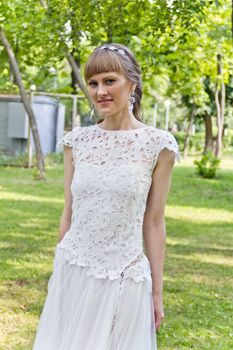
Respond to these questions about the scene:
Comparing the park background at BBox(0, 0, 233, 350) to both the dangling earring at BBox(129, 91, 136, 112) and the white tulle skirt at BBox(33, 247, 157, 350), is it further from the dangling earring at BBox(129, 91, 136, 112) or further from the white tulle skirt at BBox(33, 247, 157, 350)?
the white tulle skirt at BBox(33, 247, 157, 350)

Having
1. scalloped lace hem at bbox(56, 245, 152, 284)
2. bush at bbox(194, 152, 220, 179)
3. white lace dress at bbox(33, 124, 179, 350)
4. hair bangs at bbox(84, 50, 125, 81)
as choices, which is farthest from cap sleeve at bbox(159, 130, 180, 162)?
bush at bbox(194, 152, 220, 179)

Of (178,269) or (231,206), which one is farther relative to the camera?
(231,206)

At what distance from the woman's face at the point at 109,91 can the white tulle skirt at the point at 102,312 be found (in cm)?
58

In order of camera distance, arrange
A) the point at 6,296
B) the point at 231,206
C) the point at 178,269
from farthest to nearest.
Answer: the point at 231,206 < the point at 178,269 < the point at 6,296

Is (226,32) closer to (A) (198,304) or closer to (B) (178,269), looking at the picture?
(B) (178,269)

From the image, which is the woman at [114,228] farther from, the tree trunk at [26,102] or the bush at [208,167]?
the bush at [208,167]

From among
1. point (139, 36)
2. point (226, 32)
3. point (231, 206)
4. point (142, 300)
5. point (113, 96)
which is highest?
point (226, 32)

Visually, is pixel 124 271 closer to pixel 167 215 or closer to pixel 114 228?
pixel 114 228

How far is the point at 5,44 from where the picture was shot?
48.5ft

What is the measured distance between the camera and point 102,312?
103 inches

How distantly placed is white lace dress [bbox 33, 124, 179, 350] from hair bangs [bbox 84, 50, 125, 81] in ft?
0.82

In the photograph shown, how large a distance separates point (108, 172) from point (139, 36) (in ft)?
20.6

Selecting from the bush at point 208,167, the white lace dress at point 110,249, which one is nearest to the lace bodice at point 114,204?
the white lace dress at point 110,249

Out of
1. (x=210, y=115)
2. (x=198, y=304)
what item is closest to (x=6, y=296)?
(x=198, y=304)
